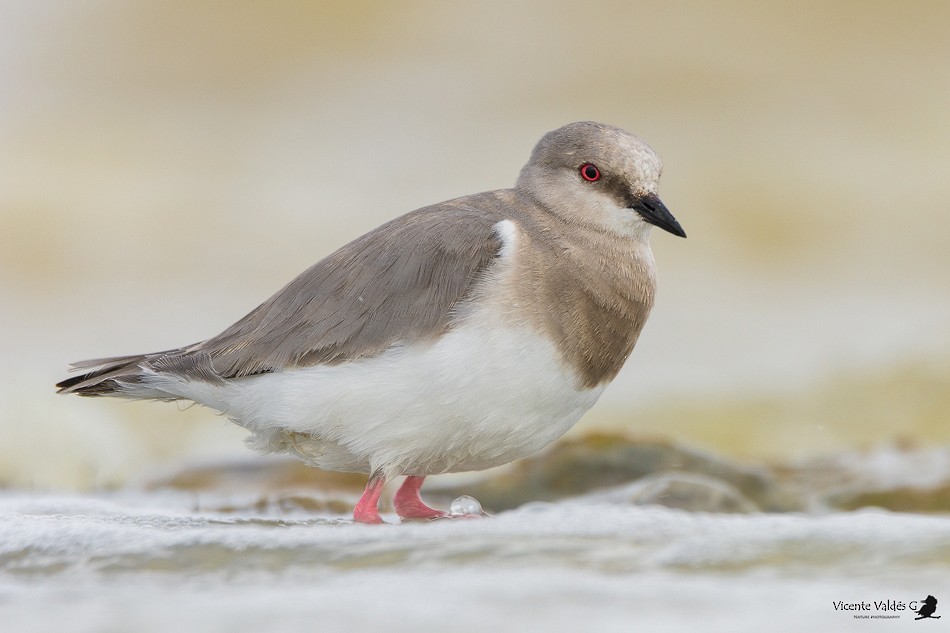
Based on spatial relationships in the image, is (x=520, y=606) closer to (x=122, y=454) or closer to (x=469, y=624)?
(x=469, y=624)

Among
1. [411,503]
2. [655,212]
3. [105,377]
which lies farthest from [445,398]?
[105,377]

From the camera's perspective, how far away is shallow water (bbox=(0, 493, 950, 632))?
178 inches

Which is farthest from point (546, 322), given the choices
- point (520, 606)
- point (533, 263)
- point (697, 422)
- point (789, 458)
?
point (697, 422)

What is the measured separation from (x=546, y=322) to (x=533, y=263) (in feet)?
1.18

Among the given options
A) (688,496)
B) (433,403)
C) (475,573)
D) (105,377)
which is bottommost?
(475,573)

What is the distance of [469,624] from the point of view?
442cm

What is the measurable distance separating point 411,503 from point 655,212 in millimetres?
2237

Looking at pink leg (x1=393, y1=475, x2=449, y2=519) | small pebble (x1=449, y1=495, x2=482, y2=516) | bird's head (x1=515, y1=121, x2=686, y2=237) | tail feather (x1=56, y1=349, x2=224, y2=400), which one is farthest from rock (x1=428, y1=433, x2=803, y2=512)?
tail feather (x1=56, y1=349, x2=224, y2=400)

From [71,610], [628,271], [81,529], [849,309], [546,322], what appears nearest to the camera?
[71,610]

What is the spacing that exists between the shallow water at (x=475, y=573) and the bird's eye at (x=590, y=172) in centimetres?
203

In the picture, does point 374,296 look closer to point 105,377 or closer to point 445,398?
point 445,398

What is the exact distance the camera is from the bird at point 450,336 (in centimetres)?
639

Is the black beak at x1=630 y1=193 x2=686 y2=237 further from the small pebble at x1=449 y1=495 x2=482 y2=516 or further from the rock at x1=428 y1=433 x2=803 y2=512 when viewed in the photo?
the rock at x1=428 y1=433 x2=803 y2=512

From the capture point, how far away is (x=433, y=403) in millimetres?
6371
